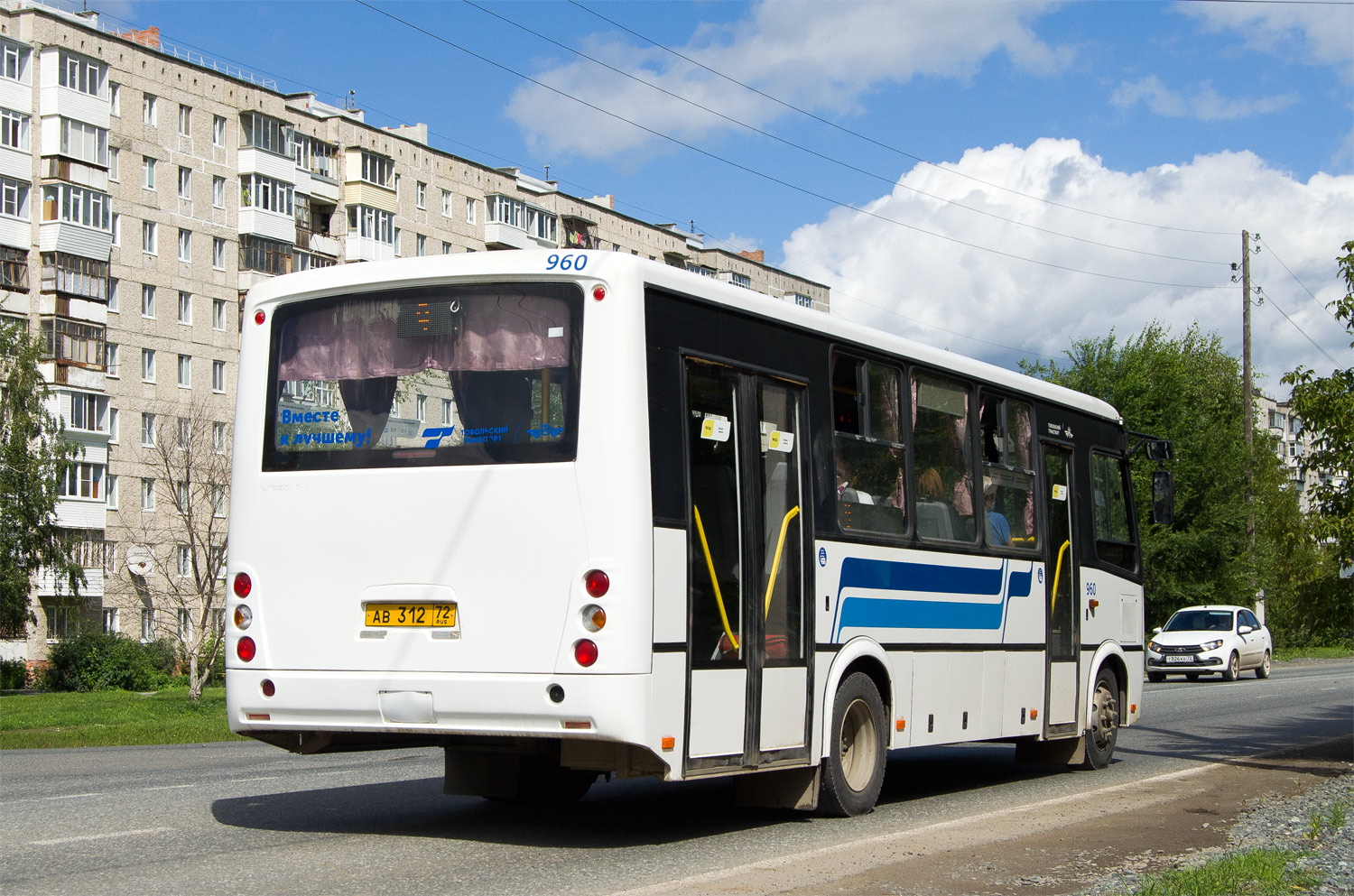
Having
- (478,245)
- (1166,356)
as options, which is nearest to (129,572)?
(478,245)

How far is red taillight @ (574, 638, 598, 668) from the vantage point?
27.6 feet

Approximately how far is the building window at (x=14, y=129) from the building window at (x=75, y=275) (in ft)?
13.7

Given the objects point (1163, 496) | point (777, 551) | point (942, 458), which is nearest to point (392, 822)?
point (777, 551)

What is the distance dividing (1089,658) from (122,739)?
1234cm

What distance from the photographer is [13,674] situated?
5706 cm

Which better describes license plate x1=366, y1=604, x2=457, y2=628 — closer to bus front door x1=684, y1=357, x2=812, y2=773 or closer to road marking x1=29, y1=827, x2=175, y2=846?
bus front door x1=684, y1=357, x2=812, y2=773

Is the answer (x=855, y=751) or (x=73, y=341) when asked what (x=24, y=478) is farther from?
(x=855, y=751)

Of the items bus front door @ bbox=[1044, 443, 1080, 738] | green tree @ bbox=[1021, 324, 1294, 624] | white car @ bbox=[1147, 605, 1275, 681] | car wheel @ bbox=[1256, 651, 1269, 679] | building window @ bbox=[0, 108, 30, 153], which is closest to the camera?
bus front door @ bbox=[1044, 443, 1080, 738]

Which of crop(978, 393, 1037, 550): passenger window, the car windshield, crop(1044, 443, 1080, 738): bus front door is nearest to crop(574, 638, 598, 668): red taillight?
crop(978, 393, 1037, 550): passenger window

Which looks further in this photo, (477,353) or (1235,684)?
(1235,684)

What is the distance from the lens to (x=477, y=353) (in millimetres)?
8961

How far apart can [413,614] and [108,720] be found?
22.8 metres

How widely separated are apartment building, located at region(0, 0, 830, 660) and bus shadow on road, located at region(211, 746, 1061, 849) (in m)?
41.4

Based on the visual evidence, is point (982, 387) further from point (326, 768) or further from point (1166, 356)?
point (1166, 356)
